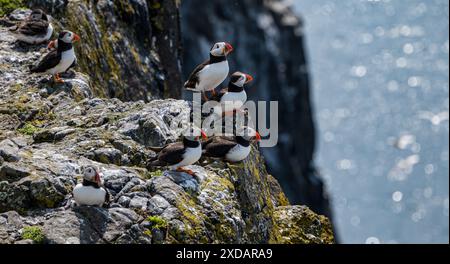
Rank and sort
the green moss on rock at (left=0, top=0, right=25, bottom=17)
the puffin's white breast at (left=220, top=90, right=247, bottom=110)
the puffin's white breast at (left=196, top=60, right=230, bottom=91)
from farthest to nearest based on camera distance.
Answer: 1. the green moss on rock at (left=0, top=0, right=25, bottom=17)
2. the puffin's white breast at (left=196, top=60, right=230, bottom=91)
3. the puffin's white breast at (left=220, top=90, right=247, bottom=110)

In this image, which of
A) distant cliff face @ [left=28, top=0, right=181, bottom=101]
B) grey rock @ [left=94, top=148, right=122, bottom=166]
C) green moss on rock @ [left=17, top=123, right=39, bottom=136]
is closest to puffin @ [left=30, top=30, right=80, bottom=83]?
green moss on rock @ [left=17, top=123, right=39, bottom=136]

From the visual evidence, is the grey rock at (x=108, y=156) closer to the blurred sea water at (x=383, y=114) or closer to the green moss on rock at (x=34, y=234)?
the green moss on rock at (x=34, y=234)

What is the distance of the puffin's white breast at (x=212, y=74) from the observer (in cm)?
1631

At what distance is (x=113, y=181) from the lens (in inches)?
500

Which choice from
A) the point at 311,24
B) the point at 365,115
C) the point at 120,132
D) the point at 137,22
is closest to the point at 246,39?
the point at 137,22

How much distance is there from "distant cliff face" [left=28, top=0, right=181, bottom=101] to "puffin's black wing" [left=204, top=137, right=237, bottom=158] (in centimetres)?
660

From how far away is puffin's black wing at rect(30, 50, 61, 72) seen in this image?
671 inches

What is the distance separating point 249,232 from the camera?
14.0 metres

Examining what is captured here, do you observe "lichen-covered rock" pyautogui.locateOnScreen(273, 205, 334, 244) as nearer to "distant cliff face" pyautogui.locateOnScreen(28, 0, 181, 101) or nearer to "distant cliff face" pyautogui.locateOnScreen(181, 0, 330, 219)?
"distant cliff face" pyautogui.locateOnScreen(28, 0, 181, 101)

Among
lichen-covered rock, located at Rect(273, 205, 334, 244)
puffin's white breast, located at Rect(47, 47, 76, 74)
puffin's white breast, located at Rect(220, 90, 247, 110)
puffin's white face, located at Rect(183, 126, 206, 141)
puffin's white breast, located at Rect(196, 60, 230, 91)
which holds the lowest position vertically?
lichen-covered rock, located at Rect(273, 205, 334, 244)

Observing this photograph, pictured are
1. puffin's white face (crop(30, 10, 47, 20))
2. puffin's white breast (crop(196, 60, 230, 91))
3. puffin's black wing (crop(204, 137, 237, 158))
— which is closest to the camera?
puffin's black wing (crop(204, 137, 237, 158))

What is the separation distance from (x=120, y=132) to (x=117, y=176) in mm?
1808

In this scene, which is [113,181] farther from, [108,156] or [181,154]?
[181,154]

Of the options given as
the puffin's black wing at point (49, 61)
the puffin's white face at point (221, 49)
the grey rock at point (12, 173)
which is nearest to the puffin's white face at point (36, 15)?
the puffin's black wing at point (49, 61)
